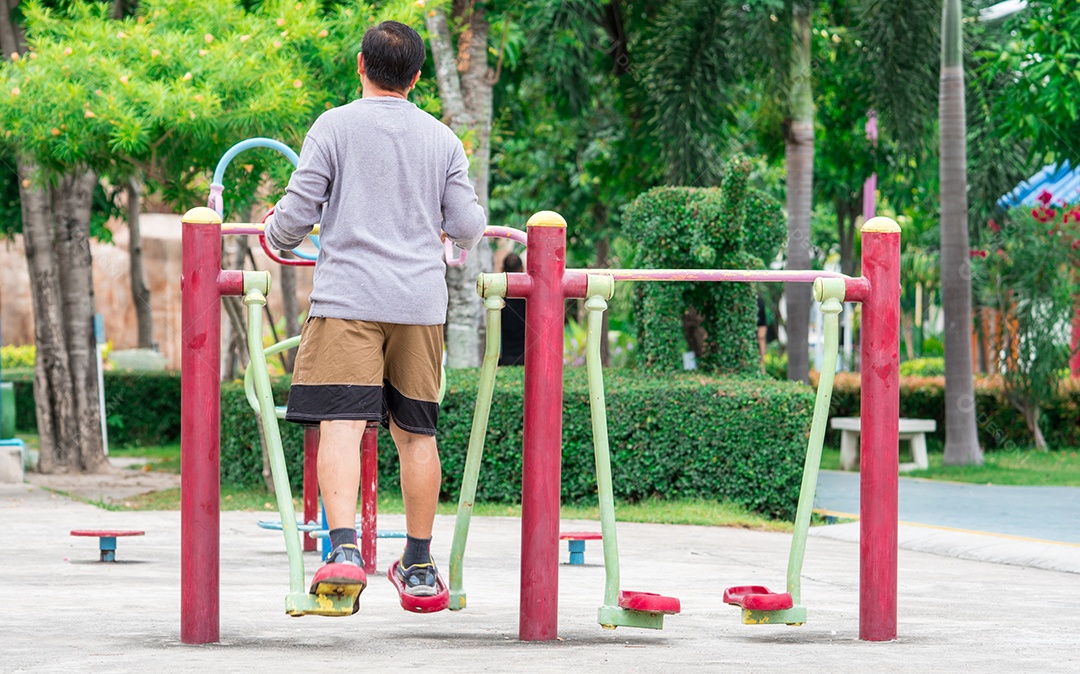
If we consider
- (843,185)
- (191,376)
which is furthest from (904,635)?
(843,185)

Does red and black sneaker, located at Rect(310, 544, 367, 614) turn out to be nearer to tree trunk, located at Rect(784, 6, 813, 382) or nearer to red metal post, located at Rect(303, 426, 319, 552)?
red metal post, located at Rect(303, 426, 319, 552)

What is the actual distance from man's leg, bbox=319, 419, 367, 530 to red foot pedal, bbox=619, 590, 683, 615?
82cm

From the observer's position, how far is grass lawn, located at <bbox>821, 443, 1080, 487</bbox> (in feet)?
41.2

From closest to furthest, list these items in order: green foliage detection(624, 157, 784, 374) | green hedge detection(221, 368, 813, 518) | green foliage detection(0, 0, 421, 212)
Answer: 1. green foliage detection(0, 0, 421, 212)
2. green hedge detection(221, 368, 813, 518)
3. green foliage detection(624, 157, 784, 374)

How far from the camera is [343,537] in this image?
3.75 m

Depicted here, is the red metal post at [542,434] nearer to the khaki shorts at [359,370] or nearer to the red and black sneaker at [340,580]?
the khaki shorts at [359,370]

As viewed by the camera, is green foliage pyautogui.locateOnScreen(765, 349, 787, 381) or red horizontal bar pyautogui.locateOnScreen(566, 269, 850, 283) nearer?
red horizontal bar pyautogui.locateOnScreen(566, 269, 850, 283)

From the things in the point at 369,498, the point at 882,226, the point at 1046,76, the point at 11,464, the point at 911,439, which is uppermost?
the point at 1046,76

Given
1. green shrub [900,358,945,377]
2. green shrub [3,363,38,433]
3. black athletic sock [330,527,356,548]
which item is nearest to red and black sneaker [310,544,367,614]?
black athletic sock [330,527,356,548]

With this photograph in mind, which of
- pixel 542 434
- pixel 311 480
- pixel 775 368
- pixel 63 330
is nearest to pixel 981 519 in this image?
pixel 311 480

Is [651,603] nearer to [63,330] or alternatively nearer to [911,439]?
[63,330]

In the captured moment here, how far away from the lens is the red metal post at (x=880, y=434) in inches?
161

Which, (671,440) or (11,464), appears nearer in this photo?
(671,440)

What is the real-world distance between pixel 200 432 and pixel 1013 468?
11.2m
